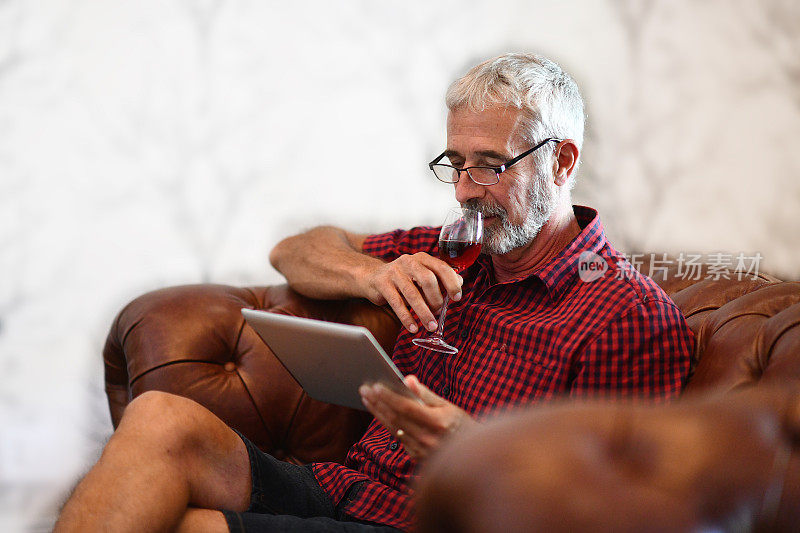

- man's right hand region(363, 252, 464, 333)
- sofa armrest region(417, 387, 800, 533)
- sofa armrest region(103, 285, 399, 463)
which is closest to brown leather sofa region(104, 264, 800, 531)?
sofa armrest region(417, 387, 800, 533)

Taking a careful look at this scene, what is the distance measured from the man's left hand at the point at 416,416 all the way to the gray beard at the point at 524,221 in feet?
1.75

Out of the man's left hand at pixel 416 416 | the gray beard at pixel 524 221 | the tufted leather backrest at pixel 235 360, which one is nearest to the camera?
the man's left hand at pixel 416 416

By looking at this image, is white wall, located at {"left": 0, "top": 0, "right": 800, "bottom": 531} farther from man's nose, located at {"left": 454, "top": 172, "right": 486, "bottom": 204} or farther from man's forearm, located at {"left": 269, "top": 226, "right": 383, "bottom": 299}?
man's nose, located at {"left": 454, "top": 172, "right": 486, "bottom": 204}

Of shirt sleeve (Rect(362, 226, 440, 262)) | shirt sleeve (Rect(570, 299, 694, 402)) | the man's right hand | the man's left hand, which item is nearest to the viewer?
the man's left hand

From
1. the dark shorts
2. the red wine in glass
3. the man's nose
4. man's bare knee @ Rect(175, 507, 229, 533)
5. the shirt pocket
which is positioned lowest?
the dark shorts

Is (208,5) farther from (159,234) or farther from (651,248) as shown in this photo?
(651,248)

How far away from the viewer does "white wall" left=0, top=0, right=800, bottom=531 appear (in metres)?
2.31

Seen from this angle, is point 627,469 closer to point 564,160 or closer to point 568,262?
point 568,262

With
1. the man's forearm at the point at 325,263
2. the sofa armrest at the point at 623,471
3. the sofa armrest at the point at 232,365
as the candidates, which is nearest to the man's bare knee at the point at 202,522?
the sofa armrest at the point at 232,365

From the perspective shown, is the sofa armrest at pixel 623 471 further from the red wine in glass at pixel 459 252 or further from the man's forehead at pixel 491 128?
the man's forehead at pixel 491 128

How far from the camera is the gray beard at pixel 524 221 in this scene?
1.63 m

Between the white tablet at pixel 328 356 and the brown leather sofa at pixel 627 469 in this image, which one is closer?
the brown leather sofa at pixel 627 469

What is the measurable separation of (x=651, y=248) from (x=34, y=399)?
209 cm

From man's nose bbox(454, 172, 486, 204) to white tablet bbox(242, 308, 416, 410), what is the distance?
441mm
